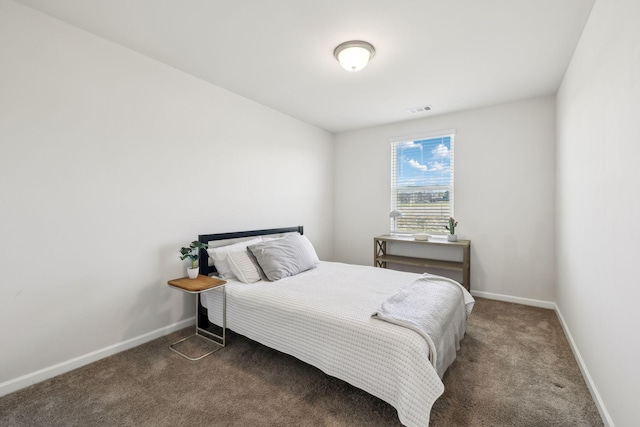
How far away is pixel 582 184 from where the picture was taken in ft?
7.07

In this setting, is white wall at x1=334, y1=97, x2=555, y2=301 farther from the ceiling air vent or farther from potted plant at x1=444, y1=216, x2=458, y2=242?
the ceiling air vent

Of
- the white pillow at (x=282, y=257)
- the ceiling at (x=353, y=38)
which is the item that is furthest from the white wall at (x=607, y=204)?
the white pillow at (x=282, y=257)

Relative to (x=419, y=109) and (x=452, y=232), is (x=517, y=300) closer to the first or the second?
(x=452, y=232)

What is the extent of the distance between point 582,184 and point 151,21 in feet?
11.4

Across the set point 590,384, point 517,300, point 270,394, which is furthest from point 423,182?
point 270,394

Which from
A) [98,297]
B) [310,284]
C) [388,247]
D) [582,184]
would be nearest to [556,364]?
[582,184]

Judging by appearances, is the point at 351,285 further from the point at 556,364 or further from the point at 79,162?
the point at 79,162

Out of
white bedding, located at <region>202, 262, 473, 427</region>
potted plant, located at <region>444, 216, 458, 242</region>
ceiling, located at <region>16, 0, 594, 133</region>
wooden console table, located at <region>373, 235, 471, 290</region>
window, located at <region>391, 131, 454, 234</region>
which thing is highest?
ceiling, located at <region>16, 0, 594, 133</region>

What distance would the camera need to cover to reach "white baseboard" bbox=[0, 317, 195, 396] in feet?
6.11

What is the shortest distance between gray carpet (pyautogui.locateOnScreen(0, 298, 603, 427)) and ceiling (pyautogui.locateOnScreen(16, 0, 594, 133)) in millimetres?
2586

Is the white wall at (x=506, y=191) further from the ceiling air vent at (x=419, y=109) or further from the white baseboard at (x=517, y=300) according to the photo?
the ceiling air vent at (x=419, y=109)

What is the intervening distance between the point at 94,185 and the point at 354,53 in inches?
92.9

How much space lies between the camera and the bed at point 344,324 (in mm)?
1549

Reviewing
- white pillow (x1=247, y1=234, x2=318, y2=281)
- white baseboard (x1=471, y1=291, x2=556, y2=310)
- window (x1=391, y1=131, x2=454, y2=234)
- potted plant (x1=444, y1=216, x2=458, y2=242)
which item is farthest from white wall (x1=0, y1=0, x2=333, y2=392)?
white baseboard (x1=471, y1=291, x2=556, y2=310)
